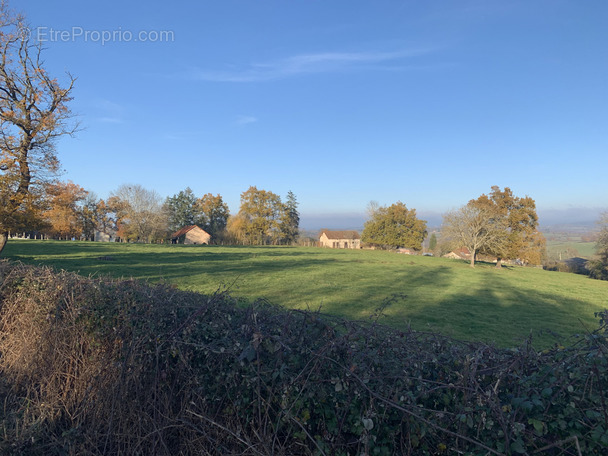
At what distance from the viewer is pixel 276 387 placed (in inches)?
85.0

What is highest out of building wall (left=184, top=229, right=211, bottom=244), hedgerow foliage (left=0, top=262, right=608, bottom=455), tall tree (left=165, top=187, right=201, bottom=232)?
tall tree (left=165, top=187, right=201, bottom=232)

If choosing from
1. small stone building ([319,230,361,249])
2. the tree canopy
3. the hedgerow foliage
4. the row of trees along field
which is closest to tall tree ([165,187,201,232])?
the row of trees along field

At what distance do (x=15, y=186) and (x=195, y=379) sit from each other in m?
19.9

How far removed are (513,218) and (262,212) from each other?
142 ft

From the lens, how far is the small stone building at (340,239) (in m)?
85.1

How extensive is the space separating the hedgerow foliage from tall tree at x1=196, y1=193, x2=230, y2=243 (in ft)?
226

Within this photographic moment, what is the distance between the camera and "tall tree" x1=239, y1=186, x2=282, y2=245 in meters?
67.1

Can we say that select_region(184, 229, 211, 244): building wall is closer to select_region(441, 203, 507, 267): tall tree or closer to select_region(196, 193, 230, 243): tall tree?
select_region(196, 193, 230, 243): tall tree

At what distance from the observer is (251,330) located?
8.09ft

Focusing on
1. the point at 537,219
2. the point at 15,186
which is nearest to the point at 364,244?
the point at 537,219

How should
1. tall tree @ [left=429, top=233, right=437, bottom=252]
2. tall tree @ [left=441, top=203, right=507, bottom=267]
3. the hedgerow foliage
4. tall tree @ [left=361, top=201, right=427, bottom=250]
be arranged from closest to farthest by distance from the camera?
the hedgerow foliage < tall tree @ [left=441, top=203, right=507, bottom=267] < tall tree @ [left=361, top=201, right=427, bottom=250] < tall tree @ [left=429, top=233, right=437, bottom=252]

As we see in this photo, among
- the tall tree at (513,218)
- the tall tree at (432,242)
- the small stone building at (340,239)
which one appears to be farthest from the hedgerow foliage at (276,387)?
the tall tree at (432,242)

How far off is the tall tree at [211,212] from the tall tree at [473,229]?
48.4 metres

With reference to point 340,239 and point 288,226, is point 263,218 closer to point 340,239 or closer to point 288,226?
point 288,226
